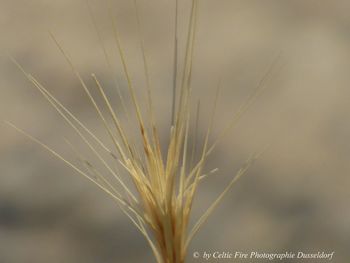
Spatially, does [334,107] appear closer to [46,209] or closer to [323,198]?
[323,198]

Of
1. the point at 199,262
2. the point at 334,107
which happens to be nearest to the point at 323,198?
the point at 334,107

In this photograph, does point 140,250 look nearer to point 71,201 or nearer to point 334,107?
point 71,201

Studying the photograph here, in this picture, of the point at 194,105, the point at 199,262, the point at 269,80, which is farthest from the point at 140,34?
the point at 199,262

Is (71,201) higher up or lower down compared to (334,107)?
lower down

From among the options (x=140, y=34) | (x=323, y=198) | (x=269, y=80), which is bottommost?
(x=323, y=198)

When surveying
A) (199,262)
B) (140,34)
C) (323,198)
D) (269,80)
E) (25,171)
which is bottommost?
(199,262)

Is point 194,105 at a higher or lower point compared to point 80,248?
higher
